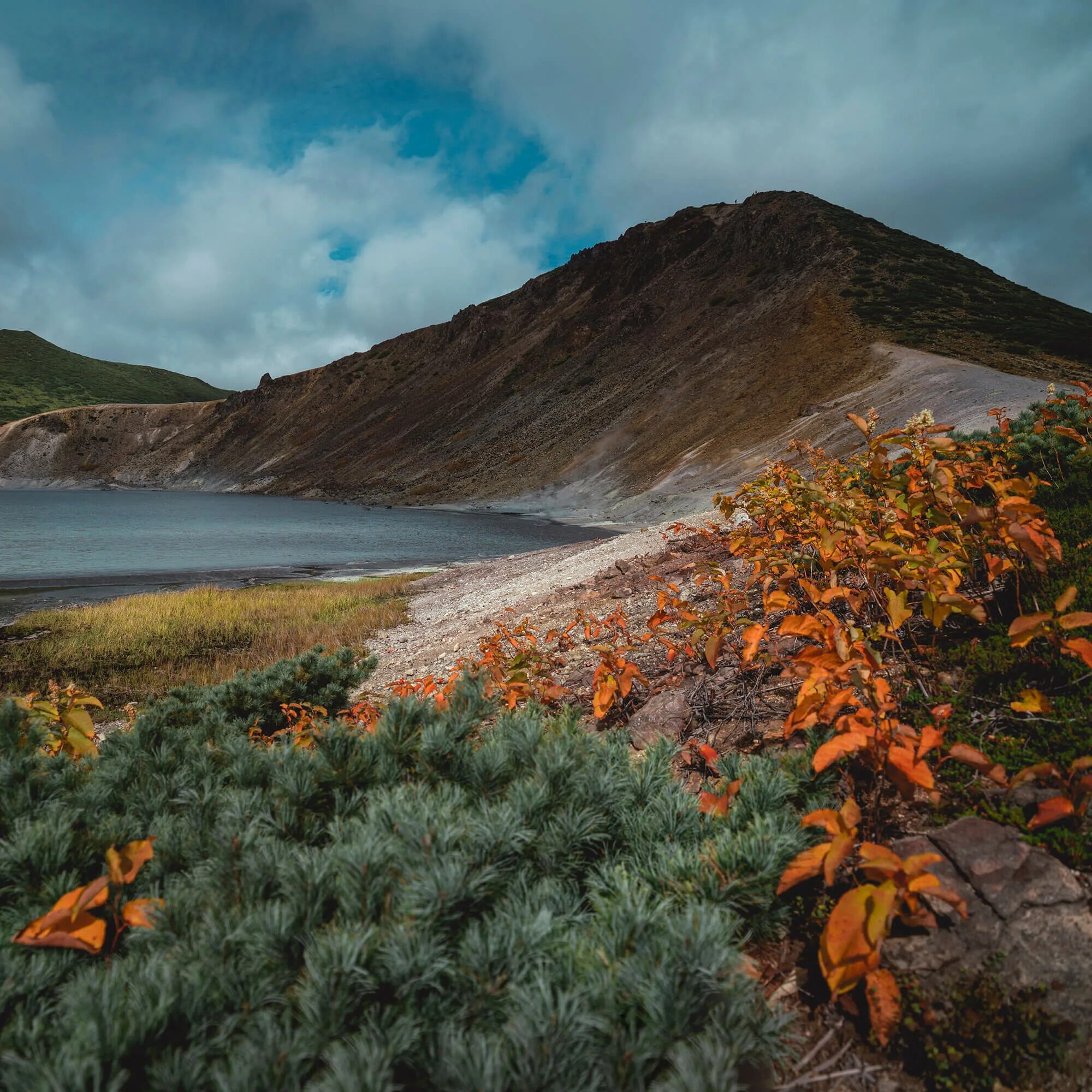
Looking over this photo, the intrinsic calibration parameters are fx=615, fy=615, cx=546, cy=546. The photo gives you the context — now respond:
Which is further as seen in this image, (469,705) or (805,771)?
(469,705)

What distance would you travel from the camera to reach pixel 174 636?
14234 millimetres

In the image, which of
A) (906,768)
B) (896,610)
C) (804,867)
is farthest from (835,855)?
(896,610)


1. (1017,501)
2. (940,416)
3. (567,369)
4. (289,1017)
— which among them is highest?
(567,369)

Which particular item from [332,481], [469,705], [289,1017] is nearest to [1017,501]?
[469,705]

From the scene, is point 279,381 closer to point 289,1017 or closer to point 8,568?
point 8,568

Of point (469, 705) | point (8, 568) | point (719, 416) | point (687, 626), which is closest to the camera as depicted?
point (469, 705)

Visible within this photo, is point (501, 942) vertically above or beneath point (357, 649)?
above

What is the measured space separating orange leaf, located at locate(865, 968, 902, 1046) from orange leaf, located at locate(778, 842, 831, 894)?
0.88ft

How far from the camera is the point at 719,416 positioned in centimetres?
5194

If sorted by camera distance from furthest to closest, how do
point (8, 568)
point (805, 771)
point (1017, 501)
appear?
point (8, 568)
point (1017, 501)
point (805, 771)

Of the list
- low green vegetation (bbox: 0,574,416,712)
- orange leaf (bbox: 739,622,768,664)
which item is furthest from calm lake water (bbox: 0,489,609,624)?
orange leaf (bbox: 739,622,768,664)

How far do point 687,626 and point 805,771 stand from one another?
213cm

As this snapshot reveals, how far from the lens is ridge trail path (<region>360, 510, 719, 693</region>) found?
28.4ft

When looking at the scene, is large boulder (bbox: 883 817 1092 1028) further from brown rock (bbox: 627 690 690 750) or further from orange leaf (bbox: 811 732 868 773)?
brown rock (bbox: 627 690 690 750)
